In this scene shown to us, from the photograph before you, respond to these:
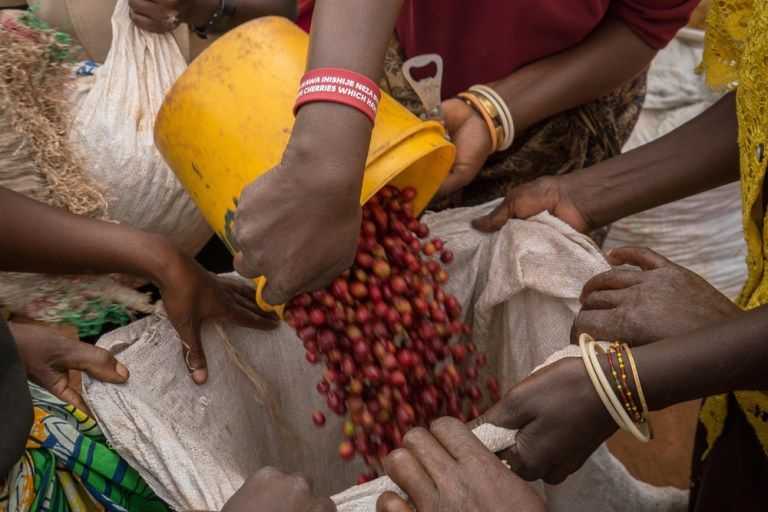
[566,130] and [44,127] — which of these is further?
[566,130]

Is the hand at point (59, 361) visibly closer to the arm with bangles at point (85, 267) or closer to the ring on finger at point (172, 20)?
the arm with bangles at point (85, 267)

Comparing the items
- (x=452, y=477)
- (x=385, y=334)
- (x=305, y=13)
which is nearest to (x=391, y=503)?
(x=452, y=477)

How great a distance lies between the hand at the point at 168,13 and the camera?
56.6 inches

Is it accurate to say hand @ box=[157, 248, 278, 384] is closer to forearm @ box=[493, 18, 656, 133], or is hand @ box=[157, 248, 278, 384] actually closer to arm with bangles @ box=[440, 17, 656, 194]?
arm with bangles @ box=[440, 17, 656, 194]

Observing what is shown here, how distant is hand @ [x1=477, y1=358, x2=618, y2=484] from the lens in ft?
2.97

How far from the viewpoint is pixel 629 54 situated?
151 centimetres

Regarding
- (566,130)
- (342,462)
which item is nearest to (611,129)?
(566,130)

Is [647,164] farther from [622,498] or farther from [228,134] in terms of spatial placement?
[228,134]

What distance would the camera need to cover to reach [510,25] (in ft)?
4.77

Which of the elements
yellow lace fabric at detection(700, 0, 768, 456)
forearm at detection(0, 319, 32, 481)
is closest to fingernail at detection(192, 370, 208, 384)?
forearm at detection(0, 319, 32, 481)

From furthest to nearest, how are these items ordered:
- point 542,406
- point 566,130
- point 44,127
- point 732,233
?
point 732,233
point 566,130
point 44,127
point 542,406

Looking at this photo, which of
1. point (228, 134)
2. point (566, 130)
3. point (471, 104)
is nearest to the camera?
point (228, 134)

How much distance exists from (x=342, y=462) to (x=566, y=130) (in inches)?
32.0

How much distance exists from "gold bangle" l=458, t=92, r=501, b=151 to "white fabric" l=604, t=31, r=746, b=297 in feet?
3.87
